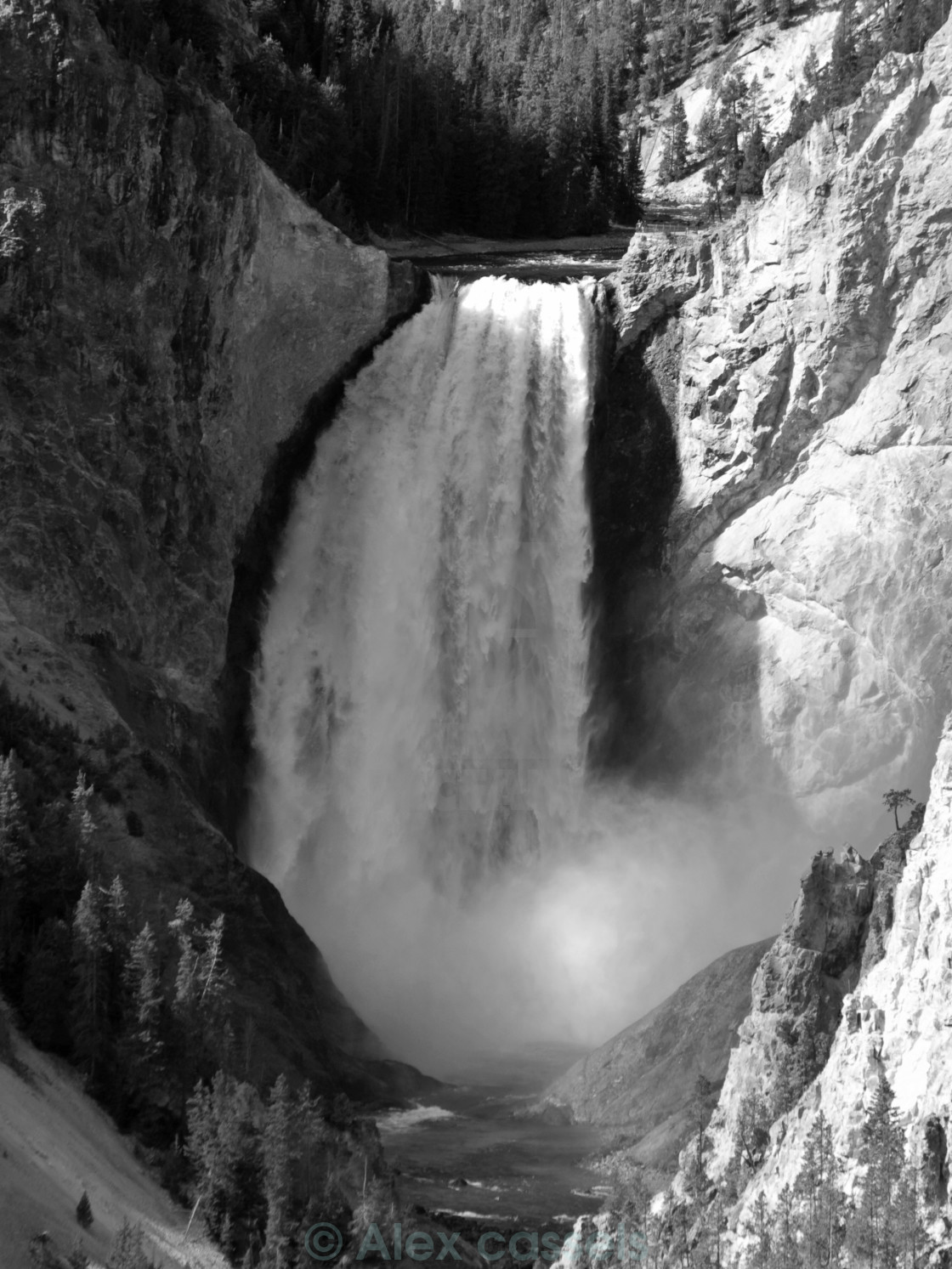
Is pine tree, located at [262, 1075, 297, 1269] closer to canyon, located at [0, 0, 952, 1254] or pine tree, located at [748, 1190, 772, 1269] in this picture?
canyon, located at [0, 0, 952, 1254]

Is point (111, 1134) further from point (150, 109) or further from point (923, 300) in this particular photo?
point (923, 300)

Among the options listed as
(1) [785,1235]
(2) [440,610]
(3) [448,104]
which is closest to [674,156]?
(3) [448,104]

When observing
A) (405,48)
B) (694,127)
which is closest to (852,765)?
(405,48)

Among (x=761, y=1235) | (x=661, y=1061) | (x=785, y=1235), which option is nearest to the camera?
(x=785, y=1235)

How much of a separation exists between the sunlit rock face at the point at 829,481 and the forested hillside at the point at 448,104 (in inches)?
171

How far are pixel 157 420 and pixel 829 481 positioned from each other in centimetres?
2291

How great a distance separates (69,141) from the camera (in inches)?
2000

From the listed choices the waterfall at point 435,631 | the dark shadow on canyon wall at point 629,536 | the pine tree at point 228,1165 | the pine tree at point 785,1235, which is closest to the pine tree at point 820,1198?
the pine tree at point 785,1235

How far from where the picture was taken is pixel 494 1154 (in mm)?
39219

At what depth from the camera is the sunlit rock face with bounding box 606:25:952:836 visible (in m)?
52.9

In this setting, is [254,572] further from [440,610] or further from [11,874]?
→ [11,874]

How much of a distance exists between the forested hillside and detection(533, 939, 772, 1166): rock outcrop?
3214 cm

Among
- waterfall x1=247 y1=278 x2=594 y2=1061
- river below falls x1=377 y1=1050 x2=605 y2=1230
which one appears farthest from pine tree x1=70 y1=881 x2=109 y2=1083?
waterfall x1=247 y1=278 x2=594 y2=1061

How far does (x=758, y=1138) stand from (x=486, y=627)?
29.6 m
